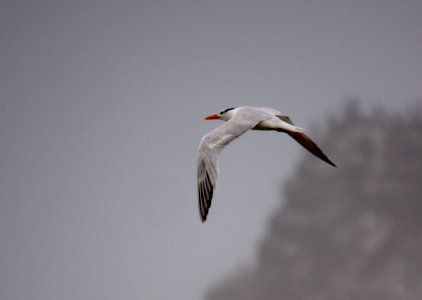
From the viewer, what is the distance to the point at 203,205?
7.08 meters

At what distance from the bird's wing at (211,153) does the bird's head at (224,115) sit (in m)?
1.29

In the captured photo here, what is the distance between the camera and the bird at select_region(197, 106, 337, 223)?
23.7 feet

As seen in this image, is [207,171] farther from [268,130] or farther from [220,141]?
[268,130]

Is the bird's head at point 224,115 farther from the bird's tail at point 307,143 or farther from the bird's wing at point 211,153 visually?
the bird's wing at point 211,153

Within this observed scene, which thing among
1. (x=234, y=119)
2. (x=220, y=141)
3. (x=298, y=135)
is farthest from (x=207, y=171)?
(x=298, y=135)

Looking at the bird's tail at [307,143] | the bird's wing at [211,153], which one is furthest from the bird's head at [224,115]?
the bird's wing at [211,153]

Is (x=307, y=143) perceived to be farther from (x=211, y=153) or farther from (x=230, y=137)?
(x=211, y=153)

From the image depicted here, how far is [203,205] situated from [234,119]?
4.41ft

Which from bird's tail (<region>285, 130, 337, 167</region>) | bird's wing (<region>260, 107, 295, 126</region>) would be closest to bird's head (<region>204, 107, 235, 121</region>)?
bird's wing (<region>260, 107, 295, 126</region>)

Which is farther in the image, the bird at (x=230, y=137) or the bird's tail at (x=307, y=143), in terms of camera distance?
the bird's tail at (x=307, y=143)

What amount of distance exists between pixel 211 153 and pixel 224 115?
6.51ft

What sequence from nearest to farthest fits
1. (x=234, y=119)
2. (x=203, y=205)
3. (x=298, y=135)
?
(x=203, y=205)
(x=234, y=119)
(x=298, y=135)

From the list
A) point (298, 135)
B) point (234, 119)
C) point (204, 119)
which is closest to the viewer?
point (234, 119)

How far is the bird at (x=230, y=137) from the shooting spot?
722cm
